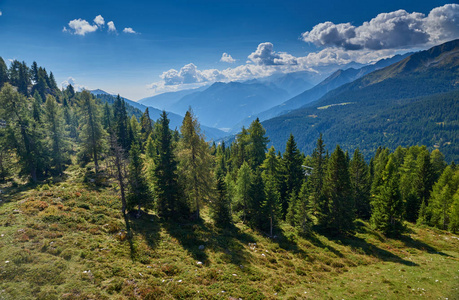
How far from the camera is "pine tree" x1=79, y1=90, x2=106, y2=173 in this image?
41688 mm

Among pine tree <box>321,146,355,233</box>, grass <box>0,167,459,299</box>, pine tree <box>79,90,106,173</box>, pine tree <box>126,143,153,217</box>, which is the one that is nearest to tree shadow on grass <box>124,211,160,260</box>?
grass <box>0,167,459,299</box>

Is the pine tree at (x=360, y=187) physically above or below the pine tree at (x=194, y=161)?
below

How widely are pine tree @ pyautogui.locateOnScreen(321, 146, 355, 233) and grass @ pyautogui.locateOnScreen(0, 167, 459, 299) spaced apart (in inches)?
101

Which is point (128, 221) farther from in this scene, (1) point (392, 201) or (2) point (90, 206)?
(1) point (392, 201)

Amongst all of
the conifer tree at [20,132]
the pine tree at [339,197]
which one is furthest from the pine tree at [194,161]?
the conifer tree at [20,132]

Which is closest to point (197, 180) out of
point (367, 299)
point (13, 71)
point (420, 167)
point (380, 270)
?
point (367, 299)

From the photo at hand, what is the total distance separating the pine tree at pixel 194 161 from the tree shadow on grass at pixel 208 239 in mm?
4214

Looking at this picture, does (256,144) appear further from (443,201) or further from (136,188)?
(443,201)

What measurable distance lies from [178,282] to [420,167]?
56.2 m

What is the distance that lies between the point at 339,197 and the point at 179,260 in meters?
26.1

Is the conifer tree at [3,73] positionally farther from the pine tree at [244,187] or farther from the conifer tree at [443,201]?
the conifer tree at [443,201]

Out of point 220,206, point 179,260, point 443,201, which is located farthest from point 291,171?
point 443,201

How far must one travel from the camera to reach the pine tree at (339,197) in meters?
32.6

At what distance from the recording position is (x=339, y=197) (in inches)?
1296
